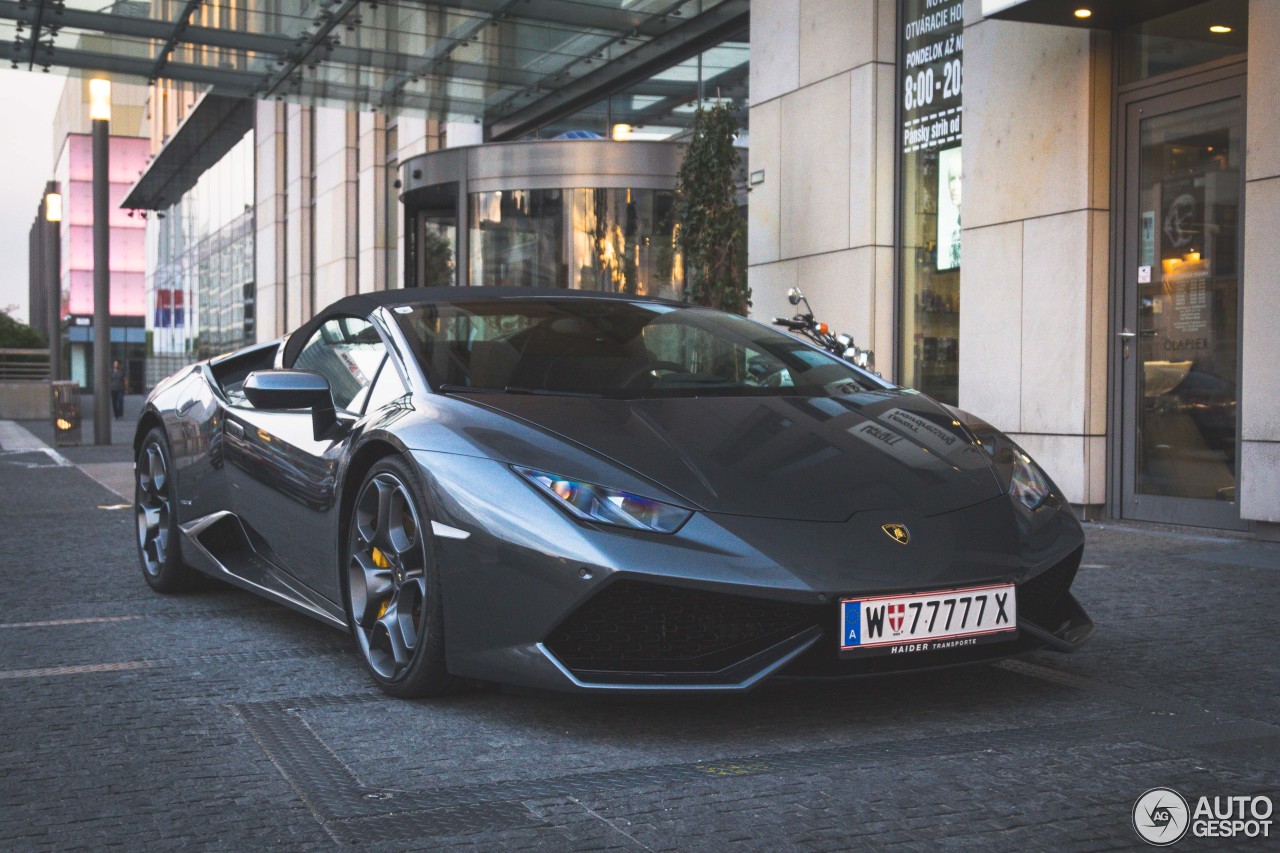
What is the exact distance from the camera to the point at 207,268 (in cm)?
4372

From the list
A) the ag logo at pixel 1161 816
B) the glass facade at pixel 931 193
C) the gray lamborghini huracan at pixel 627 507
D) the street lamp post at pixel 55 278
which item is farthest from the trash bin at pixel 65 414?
the ag logo at pixel 1161 816

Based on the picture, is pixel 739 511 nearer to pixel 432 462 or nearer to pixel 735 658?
pixel 735 658

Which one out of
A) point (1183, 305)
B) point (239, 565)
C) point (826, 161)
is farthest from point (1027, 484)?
point (826, 161)

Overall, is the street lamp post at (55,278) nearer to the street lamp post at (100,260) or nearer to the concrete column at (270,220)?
the concrete column at (270,220)

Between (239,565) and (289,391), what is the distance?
998 millimetres

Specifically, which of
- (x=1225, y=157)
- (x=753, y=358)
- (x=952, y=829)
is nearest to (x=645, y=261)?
(x=1225, y=157)

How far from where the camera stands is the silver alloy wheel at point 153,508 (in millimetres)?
5621

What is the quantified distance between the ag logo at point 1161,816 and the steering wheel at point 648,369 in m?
1.85

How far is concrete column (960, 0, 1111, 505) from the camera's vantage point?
826 centimetres

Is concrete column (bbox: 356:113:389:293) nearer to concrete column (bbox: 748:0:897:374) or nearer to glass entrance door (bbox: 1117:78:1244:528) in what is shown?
concrete column (bbox: 748:0:897:374)

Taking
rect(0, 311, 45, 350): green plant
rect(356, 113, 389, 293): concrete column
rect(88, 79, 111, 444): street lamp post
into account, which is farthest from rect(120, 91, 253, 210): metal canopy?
rect(88, 79, 111, 444): street lamp post

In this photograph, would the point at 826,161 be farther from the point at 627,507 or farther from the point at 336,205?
the point at 336,205

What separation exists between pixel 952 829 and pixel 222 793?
147cm

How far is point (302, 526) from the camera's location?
428 centimetres
